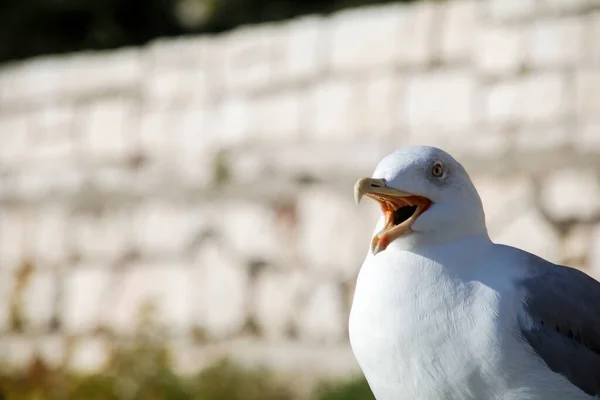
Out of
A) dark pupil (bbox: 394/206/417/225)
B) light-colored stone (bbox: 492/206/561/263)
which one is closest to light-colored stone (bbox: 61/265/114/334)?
light-colored stone (bbox: 492/206/561/263)

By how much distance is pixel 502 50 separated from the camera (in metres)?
4.97

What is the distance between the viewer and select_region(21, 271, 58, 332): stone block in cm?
652

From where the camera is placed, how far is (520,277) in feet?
7.04

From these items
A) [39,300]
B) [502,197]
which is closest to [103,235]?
[39,300]

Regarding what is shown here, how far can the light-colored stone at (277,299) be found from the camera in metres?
5.51

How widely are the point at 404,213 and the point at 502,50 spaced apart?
9.67 ft

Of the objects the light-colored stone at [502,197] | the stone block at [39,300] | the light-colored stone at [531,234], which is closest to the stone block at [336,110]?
the light-colored stone at [502,197]

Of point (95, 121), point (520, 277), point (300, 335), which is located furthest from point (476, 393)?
point (95, 121)

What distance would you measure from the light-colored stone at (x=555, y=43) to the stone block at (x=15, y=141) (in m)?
3.57

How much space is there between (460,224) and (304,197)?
337 centimetres

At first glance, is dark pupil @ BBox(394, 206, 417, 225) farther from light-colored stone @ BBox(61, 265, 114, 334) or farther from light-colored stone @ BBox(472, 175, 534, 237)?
light-colored stone @ BBox(61, 265, 114, 334)

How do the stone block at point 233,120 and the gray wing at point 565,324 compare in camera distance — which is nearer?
the gray wing at point 565,324

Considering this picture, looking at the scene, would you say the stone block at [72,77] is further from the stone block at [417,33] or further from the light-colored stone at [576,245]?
the light-colored stone at [576,245]

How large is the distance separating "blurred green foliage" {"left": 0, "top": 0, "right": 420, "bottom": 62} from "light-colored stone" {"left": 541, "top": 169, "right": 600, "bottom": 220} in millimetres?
5034
